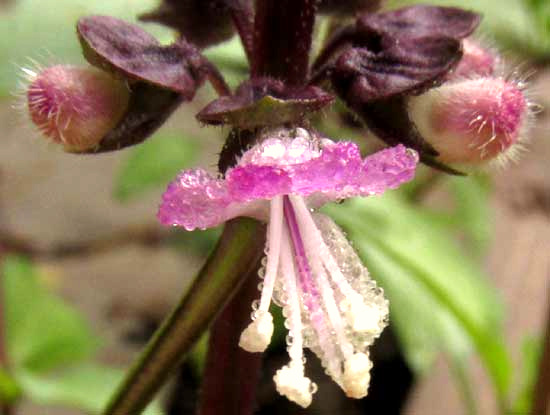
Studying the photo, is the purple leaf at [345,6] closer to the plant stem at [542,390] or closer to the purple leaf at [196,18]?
the purple leaf at [196,18]

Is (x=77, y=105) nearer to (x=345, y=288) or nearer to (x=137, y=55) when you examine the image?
(x=137, y=55)

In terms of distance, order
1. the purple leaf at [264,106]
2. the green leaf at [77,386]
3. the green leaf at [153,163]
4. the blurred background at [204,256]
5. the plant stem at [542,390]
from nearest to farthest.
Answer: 1. the purple leaf at [264,106]
2. the plant stem at [542,390]
3. the blurred background at [204,256]
4. the green leaf at [77,386]
5. the green leaf at [153,163]

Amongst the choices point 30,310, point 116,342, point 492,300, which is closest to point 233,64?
point 492,300

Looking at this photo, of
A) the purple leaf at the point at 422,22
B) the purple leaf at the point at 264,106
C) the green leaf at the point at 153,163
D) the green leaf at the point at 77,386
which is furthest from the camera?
the green leaf at the point at 153,163

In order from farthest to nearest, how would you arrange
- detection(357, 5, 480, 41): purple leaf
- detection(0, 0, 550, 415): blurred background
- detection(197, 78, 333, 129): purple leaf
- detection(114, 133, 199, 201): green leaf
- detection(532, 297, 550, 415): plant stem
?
detection(114, 133, 199, 201): green leaf < detection(0, 0, 550, 415): blurred background < detection(532, 297, 550, 415): plant stem < detection(357, 5, 480, 41): purple leaf < detection(197, 78, 333, 129): purple leaf

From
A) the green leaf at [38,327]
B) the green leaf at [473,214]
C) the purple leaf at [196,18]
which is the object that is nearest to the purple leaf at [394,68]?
the purple leaf at [196,18]

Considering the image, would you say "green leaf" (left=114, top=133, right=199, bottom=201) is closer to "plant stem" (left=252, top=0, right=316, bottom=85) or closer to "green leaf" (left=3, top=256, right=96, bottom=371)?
"green leaf" (left=3, top=256, right=96, bottom=371)

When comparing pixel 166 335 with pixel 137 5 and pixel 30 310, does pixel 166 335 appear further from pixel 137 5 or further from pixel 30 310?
pixel 30 310

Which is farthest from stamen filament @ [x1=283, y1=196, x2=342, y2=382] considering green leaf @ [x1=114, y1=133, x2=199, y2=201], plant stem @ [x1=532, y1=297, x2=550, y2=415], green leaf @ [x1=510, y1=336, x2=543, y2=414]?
green leaf @ [x1=114, y1=133, x2=199, y2=201]

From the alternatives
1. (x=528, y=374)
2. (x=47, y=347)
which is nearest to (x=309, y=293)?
(x=528, y=374)
